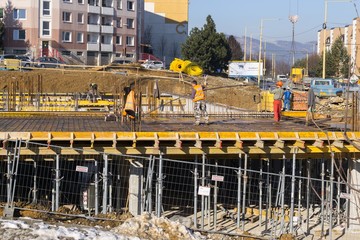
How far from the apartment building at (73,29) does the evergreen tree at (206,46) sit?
7873 mm

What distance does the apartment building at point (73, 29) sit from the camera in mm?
60594

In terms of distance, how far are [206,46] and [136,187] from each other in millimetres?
43404

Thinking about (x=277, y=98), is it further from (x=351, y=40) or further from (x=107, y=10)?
(x=107, y=10)

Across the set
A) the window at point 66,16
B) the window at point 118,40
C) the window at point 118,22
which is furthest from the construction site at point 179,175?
the window at point 118,22

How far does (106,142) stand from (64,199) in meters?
1.98

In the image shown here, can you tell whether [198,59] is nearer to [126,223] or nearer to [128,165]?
[128,165]

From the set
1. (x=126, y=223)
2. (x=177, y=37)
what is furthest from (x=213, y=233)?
(x=177, y=37)

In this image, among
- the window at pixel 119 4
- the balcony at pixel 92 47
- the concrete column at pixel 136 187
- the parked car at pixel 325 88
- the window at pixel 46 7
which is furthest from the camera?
the window at pixel 119 4

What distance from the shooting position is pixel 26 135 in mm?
14320

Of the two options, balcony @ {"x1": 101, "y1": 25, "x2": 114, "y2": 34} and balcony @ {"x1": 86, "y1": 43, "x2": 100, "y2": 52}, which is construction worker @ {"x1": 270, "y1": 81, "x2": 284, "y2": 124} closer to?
balcony @ {"x1": 86, "y1": 43, "x2": 100, "y2": 52}

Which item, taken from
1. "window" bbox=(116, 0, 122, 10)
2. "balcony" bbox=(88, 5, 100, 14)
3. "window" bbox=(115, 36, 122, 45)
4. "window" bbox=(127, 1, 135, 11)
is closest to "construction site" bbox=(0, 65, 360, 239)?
"balcony" bbox=(88, 5, 100, 14)

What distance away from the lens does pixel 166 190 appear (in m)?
16.3

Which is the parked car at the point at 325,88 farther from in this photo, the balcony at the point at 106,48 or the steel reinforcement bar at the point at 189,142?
the steel reinforcement bar at the point at 189,142

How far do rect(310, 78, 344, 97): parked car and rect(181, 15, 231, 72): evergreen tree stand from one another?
11.1 meters
